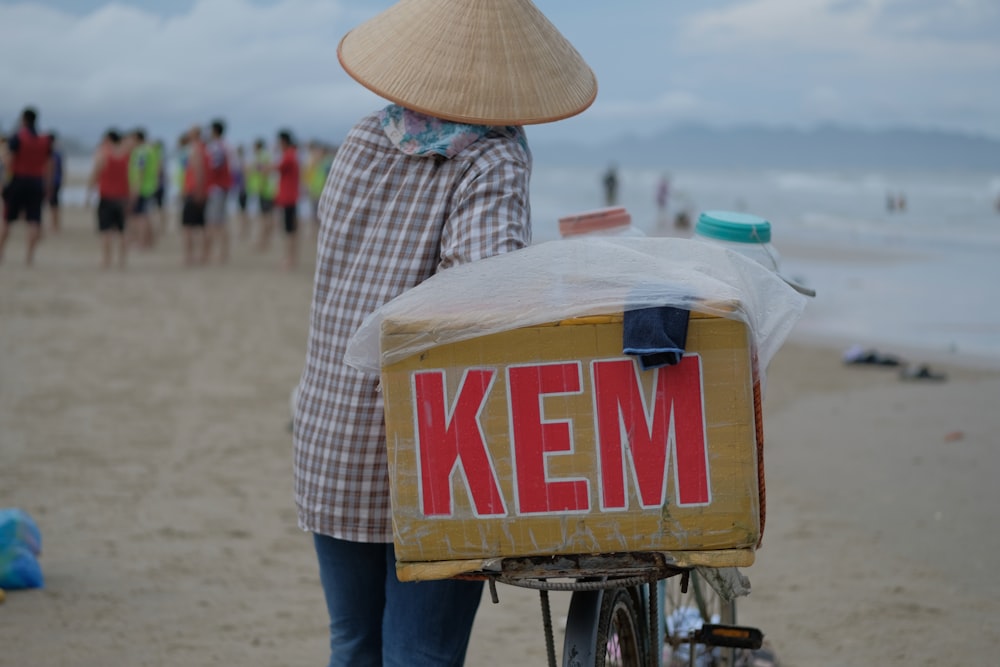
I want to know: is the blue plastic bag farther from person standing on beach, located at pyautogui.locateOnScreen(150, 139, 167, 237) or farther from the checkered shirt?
person standing on beach, located at pyautogui.locateOnScreen(150, 139, 167, 237)

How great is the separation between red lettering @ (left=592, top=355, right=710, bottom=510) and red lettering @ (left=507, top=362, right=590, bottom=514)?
0.05 m

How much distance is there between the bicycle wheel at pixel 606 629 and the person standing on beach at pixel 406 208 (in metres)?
0.22

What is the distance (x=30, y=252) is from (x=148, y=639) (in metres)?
11.4

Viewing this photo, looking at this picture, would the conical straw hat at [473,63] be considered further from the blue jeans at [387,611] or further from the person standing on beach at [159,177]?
the person standing on beach at [159,177]

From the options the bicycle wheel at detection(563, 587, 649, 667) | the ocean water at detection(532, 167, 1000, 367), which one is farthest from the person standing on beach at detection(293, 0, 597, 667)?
the ocean water at detection(532, 167, 1000, 367)

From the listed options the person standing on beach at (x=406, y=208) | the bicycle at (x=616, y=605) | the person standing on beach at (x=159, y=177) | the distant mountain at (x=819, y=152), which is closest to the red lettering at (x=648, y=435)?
the bicycle at (x=616, y=605)

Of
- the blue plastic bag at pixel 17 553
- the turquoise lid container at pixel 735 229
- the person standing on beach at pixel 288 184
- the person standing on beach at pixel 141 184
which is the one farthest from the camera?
the person standing on beach at pixel 141 184

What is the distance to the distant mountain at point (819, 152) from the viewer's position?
13550 cm

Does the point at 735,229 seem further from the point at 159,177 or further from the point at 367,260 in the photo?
the point at 159,177

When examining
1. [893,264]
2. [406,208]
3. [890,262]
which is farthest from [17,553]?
[890,262]

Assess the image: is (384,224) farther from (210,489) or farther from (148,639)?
(210,489)

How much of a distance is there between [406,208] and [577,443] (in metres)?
0.59

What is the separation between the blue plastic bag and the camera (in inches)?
157

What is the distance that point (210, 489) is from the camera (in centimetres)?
563
